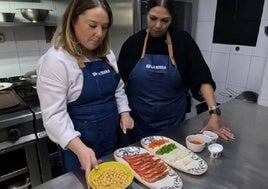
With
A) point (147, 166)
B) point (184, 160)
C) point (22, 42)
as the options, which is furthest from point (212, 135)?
point (22, 42)

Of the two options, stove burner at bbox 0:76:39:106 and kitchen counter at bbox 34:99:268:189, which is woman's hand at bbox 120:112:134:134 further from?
stove burner at bbox 0:76:39:106

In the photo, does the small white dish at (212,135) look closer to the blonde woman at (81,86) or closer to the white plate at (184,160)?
the white plate at (184,160)

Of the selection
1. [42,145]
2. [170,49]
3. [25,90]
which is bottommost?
[42,145]

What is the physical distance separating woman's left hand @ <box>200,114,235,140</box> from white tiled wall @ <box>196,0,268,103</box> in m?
0.80

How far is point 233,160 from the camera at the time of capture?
0.83 m

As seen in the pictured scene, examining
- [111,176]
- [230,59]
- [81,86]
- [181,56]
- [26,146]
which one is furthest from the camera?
[230,59]

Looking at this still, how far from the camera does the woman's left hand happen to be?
38.7 inches

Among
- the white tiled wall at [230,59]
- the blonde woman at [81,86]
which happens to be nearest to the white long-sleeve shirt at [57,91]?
the blonde woman at [81,86]

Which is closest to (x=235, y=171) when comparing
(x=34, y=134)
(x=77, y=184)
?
(x=77, y=184)

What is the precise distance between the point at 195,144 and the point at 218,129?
0.71ft

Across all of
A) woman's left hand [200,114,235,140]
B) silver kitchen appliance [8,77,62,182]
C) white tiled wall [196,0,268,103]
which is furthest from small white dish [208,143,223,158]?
white tiled wall [196,0,268,103]

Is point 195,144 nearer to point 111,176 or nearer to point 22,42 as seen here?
point 111,176

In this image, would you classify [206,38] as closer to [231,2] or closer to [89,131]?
[231,2]

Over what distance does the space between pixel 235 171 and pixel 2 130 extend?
3.61 ft
